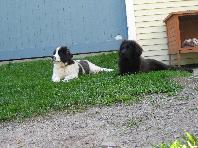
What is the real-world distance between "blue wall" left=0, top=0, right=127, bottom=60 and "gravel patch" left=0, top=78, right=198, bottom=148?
15.9 ft

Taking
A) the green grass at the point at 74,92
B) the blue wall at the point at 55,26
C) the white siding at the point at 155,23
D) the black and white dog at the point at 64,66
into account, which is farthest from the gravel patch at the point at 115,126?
the blue wall at the point at 55,26

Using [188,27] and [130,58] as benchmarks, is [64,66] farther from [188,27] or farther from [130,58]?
[188,27]

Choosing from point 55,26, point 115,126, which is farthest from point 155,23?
point 115,126

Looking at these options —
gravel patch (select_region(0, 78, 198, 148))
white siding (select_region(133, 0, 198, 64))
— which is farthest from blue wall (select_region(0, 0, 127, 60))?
gravel patch (select_region(0, 78, 198, 148))

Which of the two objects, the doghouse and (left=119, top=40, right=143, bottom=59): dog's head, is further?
the doghouse

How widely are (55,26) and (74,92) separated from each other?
4509 millimetres

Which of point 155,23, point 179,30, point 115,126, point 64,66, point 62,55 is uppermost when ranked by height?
point 155,23

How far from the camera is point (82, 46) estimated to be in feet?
33.4

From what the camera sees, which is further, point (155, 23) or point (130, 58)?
point (155, 23)

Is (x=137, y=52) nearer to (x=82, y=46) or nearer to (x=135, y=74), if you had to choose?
(x=135, y=74)

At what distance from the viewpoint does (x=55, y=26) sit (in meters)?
10.3

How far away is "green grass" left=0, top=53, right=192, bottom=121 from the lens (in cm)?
538

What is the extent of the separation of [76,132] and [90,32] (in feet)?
20.0

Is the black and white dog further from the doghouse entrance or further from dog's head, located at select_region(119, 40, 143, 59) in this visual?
the doghouse entrance
